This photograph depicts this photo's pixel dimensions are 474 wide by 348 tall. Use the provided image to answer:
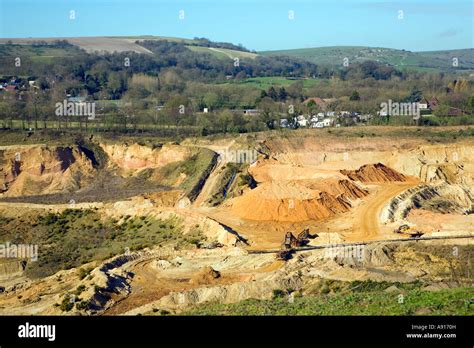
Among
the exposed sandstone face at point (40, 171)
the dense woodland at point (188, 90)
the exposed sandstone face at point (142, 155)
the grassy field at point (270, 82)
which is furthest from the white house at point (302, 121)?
the grassy field at point (270, 82)

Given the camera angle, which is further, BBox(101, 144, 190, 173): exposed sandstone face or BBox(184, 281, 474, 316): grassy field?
BBox(101, 144, 190, 173): exposed sandstone face

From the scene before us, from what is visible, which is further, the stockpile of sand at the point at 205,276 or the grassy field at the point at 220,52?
the grassy field at the point at 220,52

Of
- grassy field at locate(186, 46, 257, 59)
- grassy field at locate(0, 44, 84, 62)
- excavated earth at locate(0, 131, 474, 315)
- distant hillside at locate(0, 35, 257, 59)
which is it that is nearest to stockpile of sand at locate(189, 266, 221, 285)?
excavated earth at locate(0, 131, 474, 315)

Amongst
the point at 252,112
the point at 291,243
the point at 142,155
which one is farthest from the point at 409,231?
the point at 252,112

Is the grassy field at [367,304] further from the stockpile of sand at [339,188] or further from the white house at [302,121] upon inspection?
the white house at [302,121]

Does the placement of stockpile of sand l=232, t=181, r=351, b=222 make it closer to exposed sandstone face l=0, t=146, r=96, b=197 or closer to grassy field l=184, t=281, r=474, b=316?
grassy field l=184, t=281, r=474, b=316

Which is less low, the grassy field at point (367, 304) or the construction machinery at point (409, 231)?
the grassy field at point (367, 304)

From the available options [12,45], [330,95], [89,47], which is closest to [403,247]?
[330,95]
